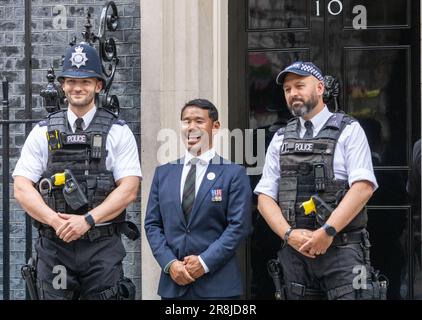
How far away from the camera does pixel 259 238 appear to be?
8086mm

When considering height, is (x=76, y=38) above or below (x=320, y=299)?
above

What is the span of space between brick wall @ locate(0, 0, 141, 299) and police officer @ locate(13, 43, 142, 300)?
142 centimetres

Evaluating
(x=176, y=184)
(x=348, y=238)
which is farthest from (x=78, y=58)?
(x=348, y=238)

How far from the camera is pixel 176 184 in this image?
623 centimetres

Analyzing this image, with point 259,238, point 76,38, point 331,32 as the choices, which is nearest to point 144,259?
point 259,238

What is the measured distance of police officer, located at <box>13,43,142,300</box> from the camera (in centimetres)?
620

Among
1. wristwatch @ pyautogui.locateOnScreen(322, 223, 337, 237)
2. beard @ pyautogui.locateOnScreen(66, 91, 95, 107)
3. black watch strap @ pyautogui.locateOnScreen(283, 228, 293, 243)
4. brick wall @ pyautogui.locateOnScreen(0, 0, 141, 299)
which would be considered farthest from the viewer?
brick wall @ pyautogui.locateOnScreen(0, 0, 141, 299)

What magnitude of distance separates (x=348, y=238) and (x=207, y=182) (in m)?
0.93

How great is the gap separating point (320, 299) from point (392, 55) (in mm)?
2630

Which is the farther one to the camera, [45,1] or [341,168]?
[45,1]

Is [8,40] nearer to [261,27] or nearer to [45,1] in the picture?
[45,1]
